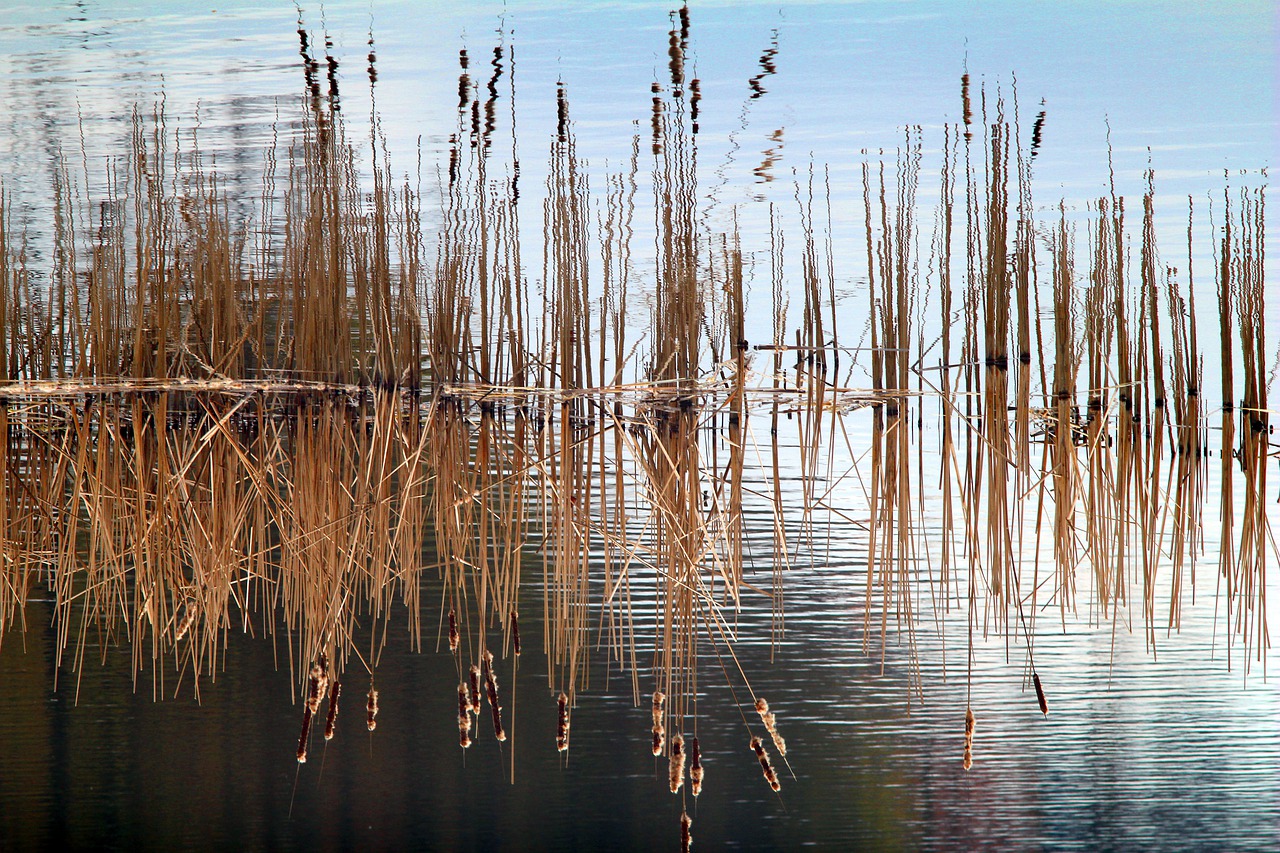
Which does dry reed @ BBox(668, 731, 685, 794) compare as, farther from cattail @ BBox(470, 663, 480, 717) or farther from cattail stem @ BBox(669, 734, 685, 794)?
cattail @ BBox(470, 663, 480, 717)

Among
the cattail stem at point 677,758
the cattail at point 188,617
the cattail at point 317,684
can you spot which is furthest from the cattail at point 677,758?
the cattail at point 188,617

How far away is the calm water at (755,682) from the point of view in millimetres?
2066

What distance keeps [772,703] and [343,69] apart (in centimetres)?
187

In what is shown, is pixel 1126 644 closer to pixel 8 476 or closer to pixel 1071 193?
pixel 1071 193

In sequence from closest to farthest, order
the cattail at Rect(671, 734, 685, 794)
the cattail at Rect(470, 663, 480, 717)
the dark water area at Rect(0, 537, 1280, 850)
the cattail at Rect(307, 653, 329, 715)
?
the cattail at Rect(671, 734, 685, 794)
the cattail at Rect(307, 653, 329, 715)
the cattail at Rect(470, 663, 480, 717)
the dark water area at Rect(0, 537, 1280, 850)

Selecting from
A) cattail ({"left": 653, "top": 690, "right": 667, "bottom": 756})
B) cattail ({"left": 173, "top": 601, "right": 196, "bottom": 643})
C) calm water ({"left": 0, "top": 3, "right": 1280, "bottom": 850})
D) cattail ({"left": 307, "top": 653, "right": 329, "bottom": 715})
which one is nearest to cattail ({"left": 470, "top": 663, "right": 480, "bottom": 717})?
calm water ({"left": 0, "top": 3, "right": 1280, "bottom": 850})

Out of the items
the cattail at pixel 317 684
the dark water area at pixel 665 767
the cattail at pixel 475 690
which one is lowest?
the dark water area at pixel 665 767

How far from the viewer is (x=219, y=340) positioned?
6.59 feet

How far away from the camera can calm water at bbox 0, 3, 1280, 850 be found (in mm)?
2066

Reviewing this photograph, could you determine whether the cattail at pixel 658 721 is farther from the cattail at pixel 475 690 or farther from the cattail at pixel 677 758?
the cattail at pixel 475 690

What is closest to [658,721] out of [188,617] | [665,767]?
[665,767]

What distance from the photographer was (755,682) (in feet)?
7.08

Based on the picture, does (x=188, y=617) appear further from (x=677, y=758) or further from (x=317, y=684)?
(x=677, y=758)

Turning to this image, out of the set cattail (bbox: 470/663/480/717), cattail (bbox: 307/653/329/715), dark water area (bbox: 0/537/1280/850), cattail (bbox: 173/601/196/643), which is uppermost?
cattail (bbox: 173/601/196/643)
